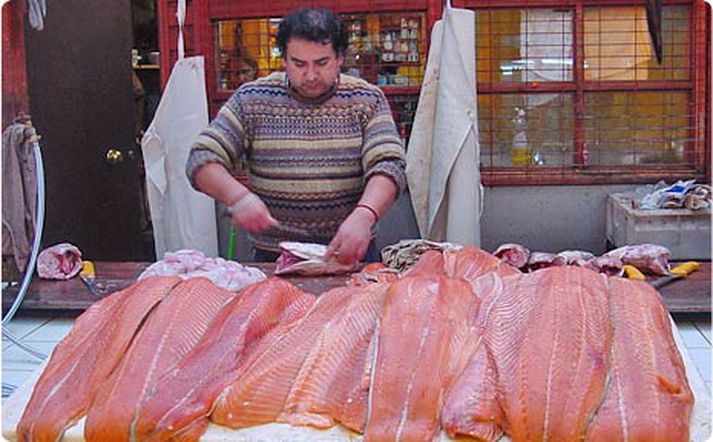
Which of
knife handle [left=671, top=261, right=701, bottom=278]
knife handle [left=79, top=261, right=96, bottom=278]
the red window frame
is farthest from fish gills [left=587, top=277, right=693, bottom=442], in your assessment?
the red window frame

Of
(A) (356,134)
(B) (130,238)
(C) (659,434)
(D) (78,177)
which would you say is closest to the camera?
(C) (659,434)

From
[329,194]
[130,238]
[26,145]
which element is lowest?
[130,238]

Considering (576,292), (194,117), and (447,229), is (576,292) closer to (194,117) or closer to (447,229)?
(447,229)

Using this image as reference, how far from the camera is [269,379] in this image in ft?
5.80

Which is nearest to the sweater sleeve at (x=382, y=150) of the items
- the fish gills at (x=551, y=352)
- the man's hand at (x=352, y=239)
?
the man's hand at (x=352, y=239)

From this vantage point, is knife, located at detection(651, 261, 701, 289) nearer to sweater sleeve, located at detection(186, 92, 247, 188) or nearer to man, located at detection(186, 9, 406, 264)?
man, located at detection(186, 9, 406, 264)

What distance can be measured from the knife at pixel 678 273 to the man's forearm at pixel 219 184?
1.47 m

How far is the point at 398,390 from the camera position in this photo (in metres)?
1.67

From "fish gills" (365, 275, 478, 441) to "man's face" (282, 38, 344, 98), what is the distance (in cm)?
166

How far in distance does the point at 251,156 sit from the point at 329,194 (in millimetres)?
374

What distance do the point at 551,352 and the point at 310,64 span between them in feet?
6.59

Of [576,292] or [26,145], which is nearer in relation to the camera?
[576,292]

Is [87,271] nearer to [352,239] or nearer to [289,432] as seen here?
[352,239]

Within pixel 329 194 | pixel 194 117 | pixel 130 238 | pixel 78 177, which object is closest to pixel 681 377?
pixel 329 194
